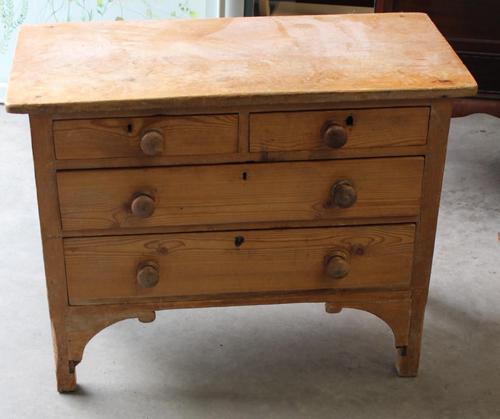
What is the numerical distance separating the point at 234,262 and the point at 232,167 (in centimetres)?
23

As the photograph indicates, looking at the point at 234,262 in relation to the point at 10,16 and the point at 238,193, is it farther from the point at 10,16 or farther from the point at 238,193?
the point at 10,16

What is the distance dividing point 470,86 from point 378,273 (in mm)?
460

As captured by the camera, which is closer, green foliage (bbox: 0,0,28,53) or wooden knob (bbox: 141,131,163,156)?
wooden knob (bbox: 141,131,163,156)

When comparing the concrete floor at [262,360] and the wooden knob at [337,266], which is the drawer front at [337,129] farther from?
the concrete floor at [262,360]

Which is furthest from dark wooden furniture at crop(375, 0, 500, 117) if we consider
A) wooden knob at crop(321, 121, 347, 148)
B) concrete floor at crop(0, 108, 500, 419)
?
wooden knob at crop(321, 121, 347, 148)

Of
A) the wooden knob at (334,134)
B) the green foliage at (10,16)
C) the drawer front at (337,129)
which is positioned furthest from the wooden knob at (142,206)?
the green foliage at (10,16)

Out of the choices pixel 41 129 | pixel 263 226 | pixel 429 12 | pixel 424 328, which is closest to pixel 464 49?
pixel 429 12

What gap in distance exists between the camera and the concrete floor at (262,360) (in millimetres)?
2289

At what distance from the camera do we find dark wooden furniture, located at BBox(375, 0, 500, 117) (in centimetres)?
314

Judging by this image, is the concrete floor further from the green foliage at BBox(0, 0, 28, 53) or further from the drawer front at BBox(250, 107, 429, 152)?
the green foliage at BBox(0, 0, 28, 53)

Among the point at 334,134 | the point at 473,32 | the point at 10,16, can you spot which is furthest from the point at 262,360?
the point at 10,16

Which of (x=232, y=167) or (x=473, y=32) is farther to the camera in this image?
(x=473, y=32)

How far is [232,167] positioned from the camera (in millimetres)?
2086

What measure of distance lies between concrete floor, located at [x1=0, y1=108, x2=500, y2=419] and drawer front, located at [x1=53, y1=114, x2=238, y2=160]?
1.94 feet
